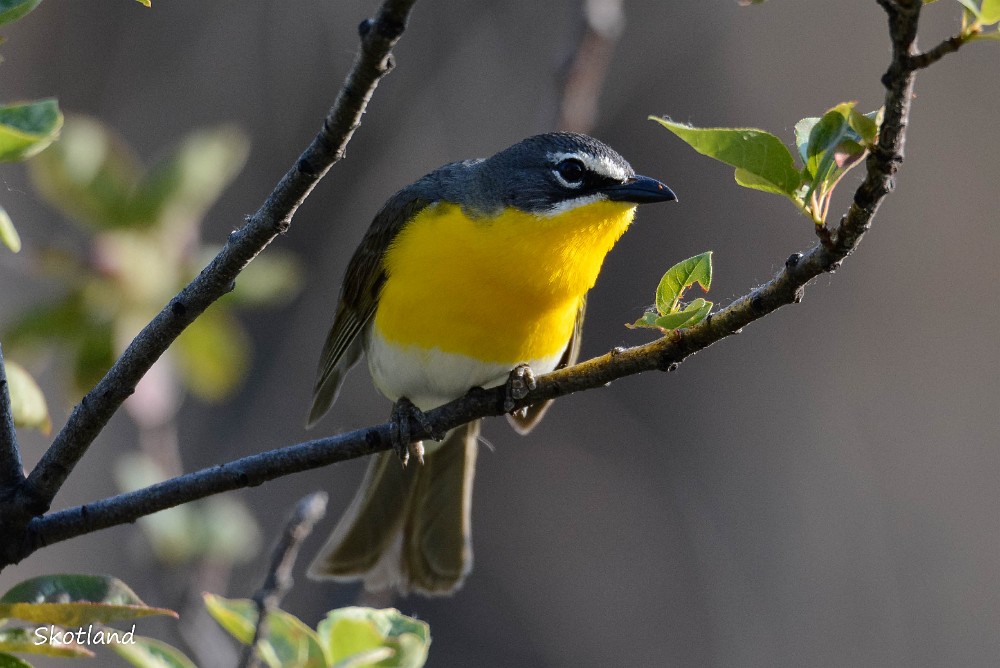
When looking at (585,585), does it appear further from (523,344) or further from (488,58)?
(523,344)

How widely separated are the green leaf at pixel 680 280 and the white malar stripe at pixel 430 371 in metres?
1.94

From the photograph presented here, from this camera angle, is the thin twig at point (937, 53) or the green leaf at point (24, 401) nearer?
the thin twig at point (937, 53)

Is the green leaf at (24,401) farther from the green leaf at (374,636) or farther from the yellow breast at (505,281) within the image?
the yellow breast at (505,281)

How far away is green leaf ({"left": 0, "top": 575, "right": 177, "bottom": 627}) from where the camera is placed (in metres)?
2.17

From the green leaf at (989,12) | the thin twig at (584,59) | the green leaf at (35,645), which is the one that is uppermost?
the thin twig at (584,59)

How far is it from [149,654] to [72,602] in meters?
0.44

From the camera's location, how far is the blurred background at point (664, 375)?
8.17 meters

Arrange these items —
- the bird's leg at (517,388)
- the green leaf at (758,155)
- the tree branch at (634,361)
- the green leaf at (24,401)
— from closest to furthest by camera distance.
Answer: the tree branch at (634,361)
the green leaf at (758,155)
the green leaf at (24,401)
the bird's leg at (517,388)

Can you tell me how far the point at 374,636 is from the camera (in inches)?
105

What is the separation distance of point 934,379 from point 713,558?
294 centimetres

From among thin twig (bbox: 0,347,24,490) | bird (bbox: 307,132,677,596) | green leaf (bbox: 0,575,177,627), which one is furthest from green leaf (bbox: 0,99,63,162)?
bird (bbox: 307,132,677,596)

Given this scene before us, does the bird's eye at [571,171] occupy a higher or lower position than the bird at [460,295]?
higher

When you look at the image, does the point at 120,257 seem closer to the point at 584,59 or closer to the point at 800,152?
the point at 584,59

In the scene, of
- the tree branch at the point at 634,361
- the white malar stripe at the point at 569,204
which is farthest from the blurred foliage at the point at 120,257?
the tree branch at the point at 634,361
